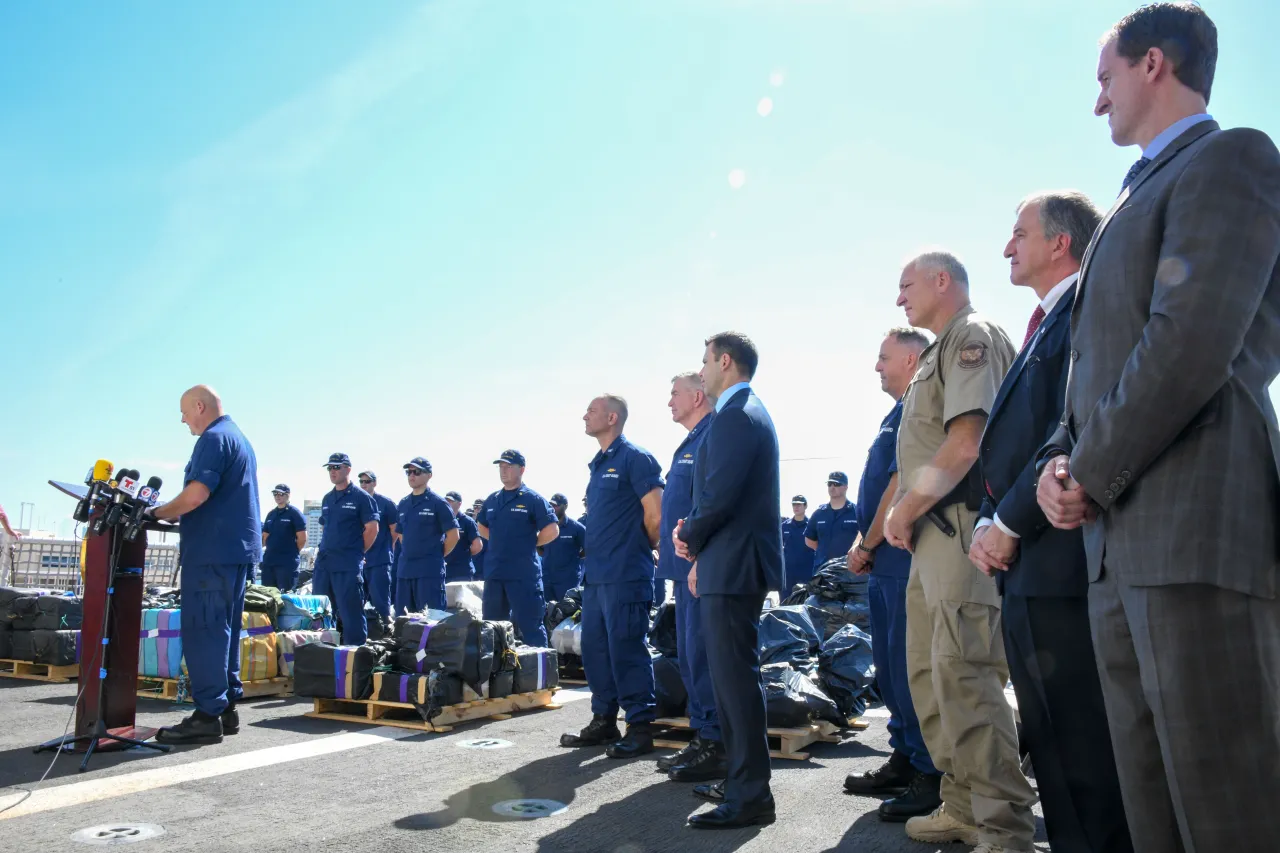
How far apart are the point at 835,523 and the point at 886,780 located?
7.60 meters

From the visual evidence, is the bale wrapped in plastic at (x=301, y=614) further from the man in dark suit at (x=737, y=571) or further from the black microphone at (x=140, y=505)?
the man in dark suit at (x=737, y=571)

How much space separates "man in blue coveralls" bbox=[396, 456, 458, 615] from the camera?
10.1m

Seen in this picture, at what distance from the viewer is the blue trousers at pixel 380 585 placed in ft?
36.0

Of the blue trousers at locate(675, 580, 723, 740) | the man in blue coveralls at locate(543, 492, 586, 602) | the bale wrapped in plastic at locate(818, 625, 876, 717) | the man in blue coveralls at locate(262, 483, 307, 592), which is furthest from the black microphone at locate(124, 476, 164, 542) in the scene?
the man in blue coveralls at locate(543, 492, 586, 602)

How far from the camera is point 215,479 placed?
544 centimetres

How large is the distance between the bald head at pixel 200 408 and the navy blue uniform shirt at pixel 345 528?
4040 millimetres

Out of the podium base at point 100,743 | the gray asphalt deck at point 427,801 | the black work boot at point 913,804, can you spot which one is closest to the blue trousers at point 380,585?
the gray asphalt deck at point 427,801

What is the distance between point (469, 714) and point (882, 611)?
3.16 metres

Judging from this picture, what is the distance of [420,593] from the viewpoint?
1015cm

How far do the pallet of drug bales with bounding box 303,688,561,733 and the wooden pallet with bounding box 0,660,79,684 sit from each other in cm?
309

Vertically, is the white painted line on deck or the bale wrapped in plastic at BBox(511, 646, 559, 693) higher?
the bale wrapped in plastic at BBox(511, 646, 559, 693)

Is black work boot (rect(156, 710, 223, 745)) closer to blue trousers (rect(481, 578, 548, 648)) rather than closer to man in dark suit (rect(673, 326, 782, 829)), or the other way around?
man in dark suit (rect(673, 326, 782, 829))

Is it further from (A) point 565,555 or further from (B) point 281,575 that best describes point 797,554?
(B) point 281,575

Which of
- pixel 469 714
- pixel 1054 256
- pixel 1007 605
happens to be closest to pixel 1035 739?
pixel 1007 605
